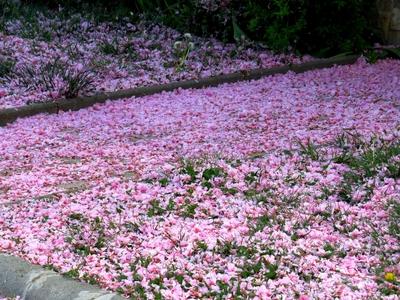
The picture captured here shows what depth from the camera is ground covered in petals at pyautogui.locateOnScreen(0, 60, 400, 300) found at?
3.89m

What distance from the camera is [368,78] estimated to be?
31.7ft

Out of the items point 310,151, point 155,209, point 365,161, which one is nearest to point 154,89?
point 310,151

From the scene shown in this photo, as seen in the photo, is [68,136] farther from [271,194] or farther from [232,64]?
[232,64]

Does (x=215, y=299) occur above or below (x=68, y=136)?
above

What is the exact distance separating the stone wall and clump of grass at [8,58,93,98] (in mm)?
4201

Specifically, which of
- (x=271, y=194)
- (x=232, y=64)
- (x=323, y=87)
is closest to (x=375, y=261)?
(x=271, y=194)

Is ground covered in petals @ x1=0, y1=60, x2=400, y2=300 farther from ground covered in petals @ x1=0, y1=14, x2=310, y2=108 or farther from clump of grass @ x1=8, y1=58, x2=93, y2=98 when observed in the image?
ground covered in petals @ x1=0, y1=14, x2=310, y2=108

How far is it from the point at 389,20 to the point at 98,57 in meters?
3.96

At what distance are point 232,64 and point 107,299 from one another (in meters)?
7.10

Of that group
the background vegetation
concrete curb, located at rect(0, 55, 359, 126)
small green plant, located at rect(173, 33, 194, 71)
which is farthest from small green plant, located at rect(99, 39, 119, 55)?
concrete curb, located at rect(0, 55, 359, 126)

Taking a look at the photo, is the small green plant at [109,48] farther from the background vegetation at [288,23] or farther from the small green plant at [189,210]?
the small green plant at [189,210]

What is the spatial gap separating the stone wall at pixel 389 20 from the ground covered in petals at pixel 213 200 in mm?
3316

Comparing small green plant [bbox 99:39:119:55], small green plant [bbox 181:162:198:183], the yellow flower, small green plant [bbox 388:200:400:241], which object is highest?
the yellow flower

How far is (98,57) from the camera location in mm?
10352
